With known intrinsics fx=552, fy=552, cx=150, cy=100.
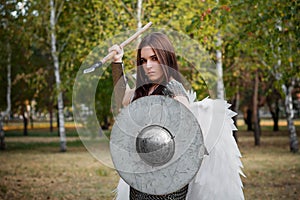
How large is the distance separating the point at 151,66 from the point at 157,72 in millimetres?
59

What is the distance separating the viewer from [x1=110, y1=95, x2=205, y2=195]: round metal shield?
3572 mm

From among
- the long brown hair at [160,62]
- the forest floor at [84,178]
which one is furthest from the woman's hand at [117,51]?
the forest floor at [84,178]

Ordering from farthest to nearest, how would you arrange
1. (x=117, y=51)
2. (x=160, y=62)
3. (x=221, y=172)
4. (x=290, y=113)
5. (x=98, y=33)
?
(x=98, y=33)
(x=290, y=113)
(x=221, y=172)
(x=117, y=51)
(x=160, y=62)

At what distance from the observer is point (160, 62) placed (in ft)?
12.6

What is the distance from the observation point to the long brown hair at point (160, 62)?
383cm

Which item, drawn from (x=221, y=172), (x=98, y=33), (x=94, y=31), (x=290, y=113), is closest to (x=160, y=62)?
(x=221, y=172)

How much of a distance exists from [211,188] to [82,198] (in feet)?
19.7

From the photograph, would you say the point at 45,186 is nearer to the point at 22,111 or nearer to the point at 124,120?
the point at 124,120

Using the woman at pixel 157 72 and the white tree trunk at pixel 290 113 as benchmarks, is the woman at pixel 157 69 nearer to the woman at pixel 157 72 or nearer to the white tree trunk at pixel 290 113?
the woman at pixel 157 72

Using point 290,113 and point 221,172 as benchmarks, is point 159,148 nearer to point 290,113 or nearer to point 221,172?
point 221,172

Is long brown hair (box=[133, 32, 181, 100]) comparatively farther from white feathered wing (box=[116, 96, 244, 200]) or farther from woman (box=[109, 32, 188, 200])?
white feathered wing (box=[116, 96, 244, 200])

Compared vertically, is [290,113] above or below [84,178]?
above

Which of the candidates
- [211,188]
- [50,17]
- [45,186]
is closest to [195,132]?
[211,188]

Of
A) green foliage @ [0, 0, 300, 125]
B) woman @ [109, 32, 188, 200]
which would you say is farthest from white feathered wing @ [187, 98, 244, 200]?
green foliage @ [0, 0, 300, 125]
